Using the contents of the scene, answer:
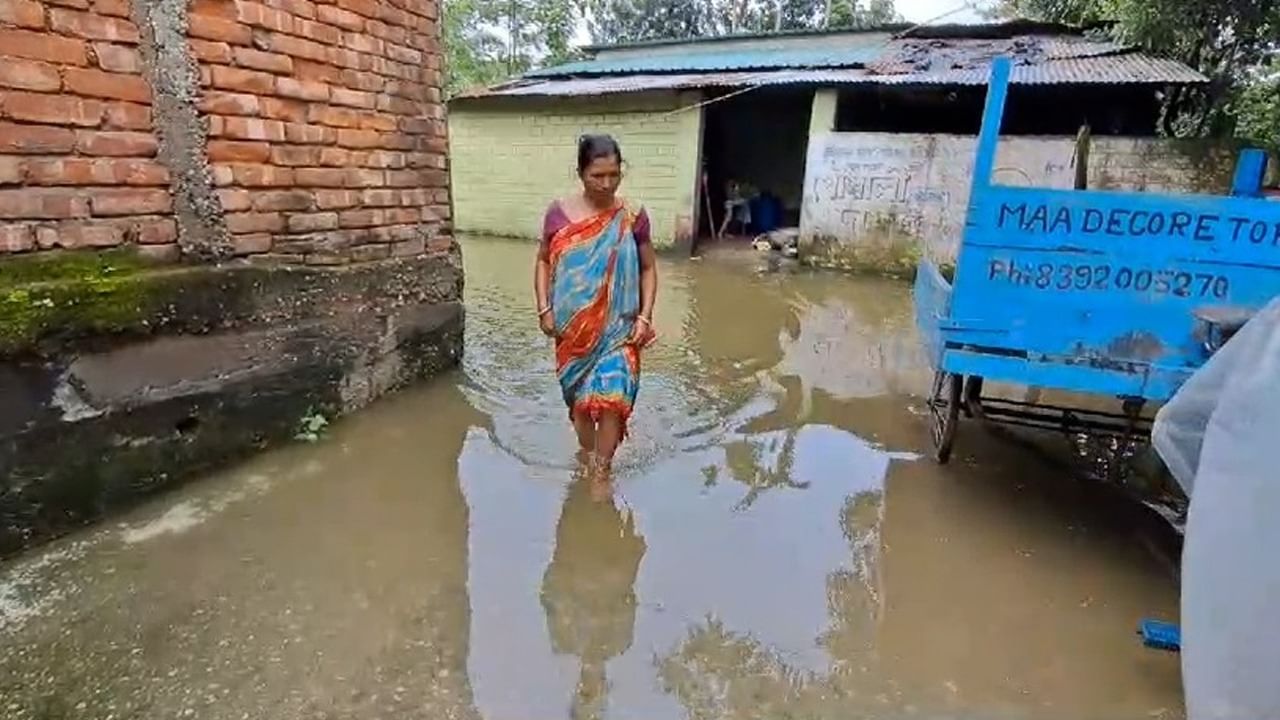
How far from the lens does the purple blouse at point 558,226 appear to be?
3195mm

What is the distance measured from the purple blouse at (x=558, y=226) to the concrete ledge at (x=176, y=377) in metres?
1.22

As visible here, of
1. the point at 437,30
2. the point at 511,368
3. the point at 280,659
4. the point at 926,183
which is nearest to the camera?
the point at 280,659

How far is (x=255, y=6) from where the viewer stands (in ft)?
10.5

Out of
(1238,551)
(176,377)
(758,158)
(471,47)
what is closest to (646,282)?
(176,377)

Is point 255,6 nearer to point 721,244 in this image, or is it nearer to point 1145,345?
point 1145,345

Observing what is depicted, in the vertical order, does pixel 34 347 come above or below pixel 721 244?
above

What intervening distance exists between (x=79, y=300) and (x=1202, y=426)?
335cm

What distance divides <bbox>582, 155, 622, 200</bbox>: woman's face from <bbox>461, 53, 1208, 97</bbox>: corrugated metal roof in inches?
318

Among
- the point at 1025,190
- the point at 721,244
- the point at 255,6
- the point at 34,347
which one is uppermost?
the point at 255,6

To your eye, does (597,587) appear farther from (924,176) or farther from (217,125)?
(924,176)

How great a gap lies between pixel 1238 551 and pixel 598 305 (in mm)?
2221

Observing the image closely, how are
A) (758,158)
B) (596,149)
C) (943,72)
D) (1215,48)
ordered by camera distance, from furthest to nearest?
1. (758,158)
2. (943,72)
3. (1215,48)
4. (596,149)

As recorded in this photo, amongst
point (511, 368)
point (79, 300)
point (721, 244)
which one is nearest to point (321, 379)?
point (79, 300)

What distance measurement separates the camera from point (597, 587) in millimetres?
2650
